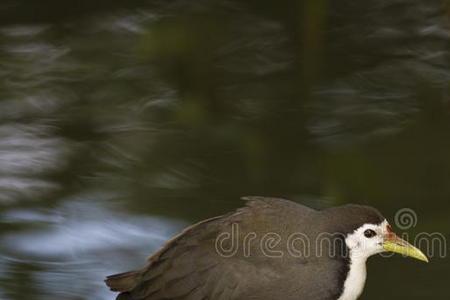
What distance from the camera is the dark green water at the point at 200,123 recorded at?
7168 millimetres

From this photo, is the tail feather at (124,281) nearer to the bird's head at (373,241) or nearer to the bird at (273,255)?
the bird at (273,255)

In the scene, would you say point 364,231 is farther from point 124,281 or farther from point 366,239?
point 124,281

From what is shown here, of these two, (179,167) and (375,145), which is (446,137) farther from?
(179,167)

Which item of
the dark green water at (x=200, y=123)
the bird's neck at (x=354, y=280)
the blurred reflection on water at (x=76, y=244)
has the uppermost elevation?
the dark green water at (x=200, y=123)

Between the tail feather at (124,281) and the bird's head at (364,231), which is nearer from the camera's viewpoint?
the bird's head at (364,231)

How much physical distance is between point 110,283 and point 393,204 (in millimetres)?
1935

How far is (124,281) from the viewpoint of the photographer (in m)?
6.46

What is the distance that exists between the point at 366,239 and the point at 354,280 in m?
0.22

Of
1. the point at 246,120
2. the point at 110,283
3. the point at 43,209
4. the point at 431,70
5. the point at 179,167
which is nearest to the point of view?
the point at 110,283

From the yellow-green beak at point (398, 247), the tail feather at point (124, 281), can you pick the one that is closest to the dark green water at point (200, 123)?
the tail feather at point (124, 281)

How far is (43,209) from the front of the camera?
7391 mm

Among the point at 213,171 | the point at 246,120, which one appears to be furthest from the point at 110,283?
A: the point at 246,120

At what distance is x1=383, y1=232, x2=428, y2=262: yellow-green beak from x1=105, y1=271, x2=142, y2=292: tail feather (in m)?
1.29

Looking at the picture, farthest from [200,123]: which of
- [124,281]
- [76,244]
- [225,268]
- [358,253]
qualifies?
[358,253]
